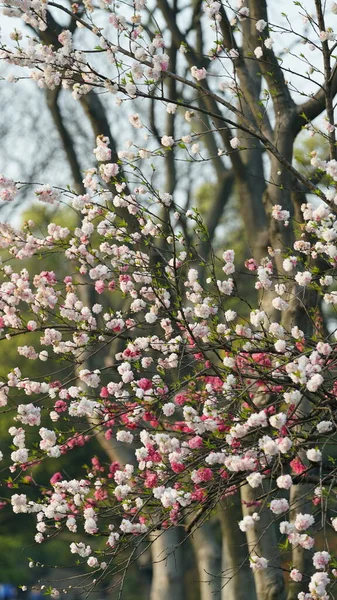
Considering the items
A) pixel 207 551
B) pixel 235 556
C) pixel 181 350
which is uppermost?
pixel 181 350

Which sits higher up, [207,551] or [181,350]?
[181,350]

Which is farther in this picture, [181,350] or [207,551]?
[207,551]

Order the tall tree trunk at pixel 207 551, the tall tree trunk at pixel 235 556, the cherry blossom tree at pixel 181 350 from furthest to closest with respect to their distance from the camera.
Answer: the tall tree trunk at pixel 207 551, the tall tree trunk at pixel 235 556, the cherry blossom tree at pixel 181 350

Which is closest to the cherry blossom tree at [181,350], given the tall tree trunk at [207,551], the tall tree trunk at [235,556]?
the tall tree trunk at [235,556]

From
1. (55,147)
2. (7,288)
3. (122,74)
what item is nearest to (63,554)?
(55,147)

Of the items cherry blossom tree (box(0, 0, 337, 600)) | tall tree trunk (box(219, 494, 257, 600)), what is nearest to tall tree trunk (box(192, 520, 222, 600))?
tall tree trunk (box(219, 494, 257, 600))

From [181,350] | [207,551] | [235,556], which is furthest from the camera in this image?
[207,551]

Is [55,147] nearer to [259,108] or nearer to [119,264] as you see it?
[259,108]

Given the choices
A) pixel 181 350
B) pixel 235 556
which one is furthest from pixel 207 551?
pixel 181 350

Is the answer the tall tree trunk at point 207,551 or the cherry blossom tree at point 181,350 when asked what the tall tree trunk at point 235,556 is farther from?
the cherry blossom tree at point 181,350

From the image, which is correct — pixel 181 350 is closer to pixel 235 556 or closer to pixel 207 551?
pixel 235 556

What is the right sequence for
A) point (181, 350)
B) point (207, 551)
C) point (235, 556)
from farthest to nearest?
1. point (207, 551)
2. point (235, 556)
3. point (181, 350)

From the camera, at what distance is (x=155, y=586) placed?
10203mm

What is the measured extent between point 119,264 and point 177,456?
1.83 metres
